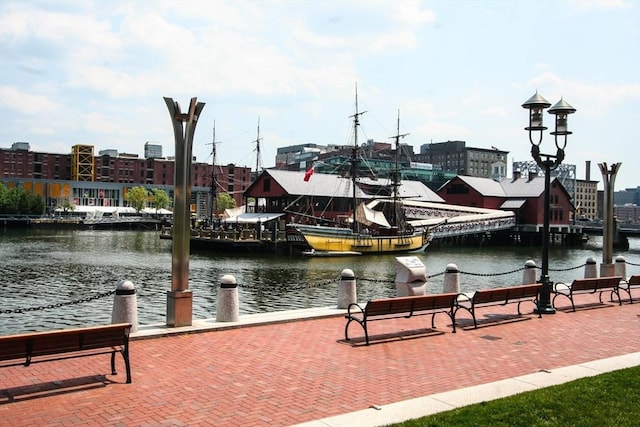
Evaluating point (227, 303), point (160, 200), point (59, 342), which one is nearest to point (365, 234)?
point (227, 303)

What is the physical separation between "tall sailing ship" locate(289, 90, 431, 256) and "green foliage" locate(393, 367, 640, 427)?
174 ft

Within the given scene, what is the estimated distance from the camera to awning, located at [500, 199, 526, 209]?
102 m

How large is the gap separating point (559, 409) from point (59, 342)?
7.21m

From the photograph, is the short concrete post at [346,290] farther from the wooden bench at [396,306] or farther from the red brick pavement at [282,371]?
the wooden bench at [396,306]

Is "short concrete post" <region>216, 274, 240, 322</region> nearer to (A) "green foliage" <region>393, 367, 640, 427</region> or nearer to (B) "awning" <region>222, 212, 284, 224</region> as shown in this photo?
(A) "green foliage" <region>393, 367, 640, 427</region>

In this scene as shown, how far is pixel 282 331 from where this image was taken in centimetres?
1420

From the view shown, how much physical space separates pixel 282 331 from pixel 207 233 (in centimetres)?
5704

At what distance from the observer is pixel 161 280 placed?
1455 inches

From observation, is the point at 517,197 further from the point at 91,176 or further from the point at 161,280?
the point at 91,176

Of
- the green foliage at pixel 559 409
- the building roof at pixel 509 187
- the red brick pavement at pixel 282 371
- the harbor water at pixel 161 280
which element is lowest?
the harbor water at pixel 161 280

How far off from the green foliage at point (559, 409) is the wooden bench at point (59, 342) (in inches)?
186

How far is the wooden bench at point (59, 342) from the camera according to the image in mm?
8578

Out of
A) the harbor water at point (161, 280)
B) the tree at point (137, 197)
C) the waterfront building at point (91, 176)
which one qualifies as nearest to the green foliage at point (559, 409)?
the harbor water at point (161, 280)

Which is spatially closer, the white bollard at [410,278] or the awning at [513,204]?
the white bollard at [410,278]
